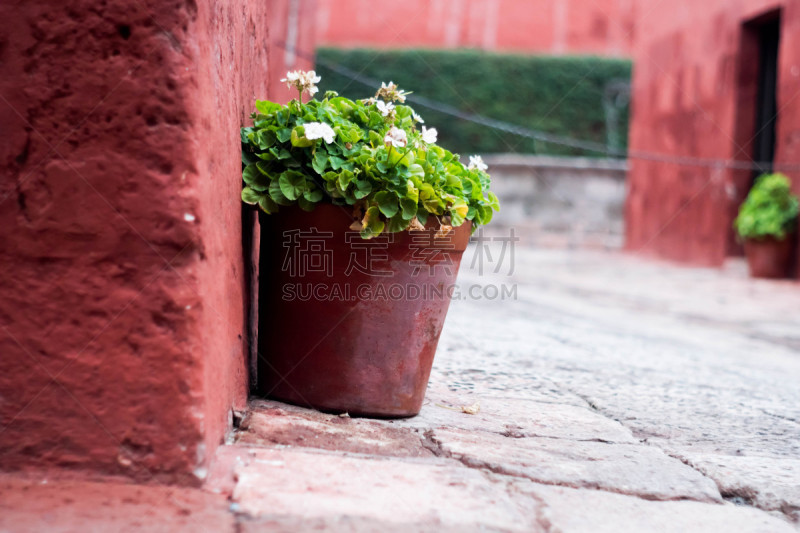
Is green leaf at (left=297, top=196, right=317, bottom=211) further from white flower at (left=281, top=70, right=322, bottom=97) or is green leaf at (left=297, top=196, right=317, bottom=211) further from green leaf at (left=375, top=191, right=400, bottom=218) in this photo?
white flower at (left=281, top=70, right=322, bottom=97)

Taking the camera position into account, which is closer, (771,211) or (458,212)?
(458,212)

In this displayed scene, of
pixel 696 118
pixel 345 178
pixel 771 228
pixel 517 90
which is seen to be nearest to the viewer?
pixel 345 178

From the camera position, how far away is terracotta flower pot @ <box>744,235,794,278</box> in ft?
22.1

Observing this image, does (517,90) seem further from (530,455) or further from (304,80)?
(530,455)

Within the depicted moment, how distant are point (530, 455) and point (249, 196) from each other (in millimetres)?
818

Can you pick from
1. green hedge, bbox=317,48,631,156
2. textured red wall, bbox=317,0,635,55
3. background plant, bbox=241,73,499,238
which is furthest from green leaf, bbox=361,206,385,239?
textured red wall, bbox=317,0,635,55

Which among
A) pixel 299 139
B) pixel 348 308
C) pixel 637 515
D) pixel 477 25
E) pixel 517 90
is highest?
pixel 477 25

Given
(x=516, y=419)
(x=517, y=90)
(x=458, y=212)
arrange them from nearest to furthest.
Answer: (x=458, y=212), (x=516, y=419), (x=517, y=90)

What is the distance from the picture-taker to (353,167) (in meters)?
1.61

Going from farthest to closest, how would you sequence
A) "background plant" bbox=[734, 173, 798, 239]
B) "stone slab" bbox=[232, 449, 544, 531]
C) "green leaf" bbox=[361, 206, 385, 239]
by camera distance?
"background plant" bbox=[734, 173, 798, 239], "green leaf" bbox=[361, 206, 385, 239], "stone slab" bbox=[232, 449, 544, 531]

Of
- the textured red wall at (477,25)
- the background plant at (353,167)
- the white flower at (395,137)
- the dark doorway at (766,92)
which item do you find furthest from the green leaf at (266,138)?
the textured red wall at (477,25)

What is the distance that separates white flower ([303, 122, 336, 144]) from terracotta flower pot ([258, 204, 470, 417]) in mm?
146

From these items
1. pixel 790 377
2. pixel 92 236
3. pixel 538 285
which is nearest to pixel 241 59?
pixel 92 236

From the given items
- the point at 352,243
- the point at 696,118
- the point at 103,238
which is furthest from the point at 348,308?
the point at 696,118
